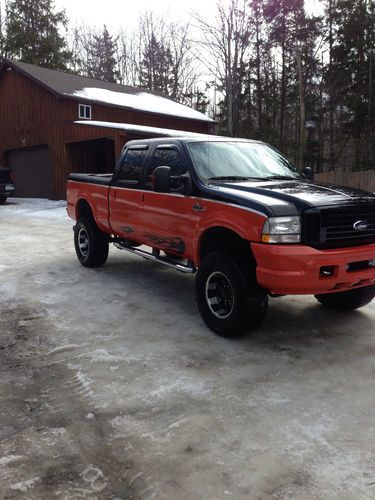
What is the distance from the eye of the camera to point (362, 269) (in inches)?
169

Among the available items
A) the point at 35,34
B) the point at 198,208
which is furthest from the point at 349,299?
the point at 35,34

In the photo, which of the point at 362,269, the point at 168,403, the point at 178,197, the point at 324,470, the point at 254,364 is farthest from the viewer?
the point at 178,197

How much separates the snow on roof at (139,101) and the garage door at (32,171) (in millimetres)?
3622

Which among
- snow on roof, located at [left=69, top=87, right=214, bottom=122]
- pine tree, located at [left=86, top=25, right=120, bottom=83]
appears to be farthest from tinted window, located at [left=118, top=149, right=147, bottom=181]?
pine tree, located at [left=86, top=25, right=120, bottom=83]

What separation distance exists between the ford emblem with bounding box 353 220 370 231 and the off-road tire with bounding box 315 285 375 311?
1033 mm

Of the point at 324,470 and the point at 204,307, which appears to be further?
the point at 204,307

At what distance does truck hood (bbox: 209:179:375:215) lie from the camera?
407cm

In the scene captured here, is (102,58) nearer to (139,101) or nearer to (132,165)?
(139,101)

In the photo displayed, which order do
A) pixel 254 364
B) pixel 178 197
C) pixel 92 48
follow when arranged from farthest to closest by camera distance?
1. pixel 92 48
2. pixel 178 197
3. pixel 254 364

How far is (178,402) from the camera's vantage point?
335 centimetres

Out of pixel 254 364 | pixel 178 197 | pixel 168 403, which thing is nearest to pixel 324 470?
pixel 168 403

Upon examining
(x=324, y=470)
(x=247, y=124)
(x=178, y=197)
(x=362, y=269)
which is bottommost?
(x=324, y=470)

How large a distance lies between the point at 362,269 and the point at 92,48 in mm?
45899

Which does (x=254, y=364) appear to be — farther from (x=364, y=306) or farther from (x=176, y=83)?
(x=176, y=83)
